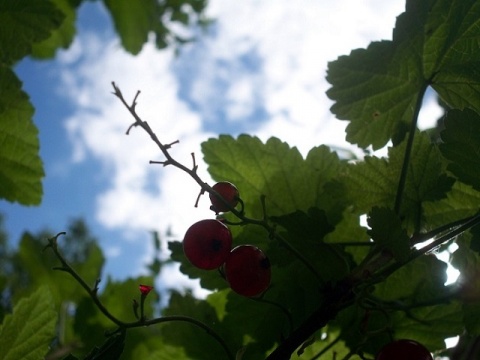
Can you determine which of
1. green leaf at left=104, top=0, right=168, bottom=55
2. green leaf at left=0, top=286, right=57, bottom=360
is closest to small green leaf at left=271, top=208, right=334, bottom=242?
green leaf at left=0, top=286, right=57, bottom=360

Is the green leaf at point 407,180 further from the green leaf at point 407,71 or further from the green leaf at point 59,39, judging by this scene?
the green leaf at point 59,39

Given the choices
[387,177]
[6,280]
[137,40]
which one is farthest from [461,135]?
[137,40]

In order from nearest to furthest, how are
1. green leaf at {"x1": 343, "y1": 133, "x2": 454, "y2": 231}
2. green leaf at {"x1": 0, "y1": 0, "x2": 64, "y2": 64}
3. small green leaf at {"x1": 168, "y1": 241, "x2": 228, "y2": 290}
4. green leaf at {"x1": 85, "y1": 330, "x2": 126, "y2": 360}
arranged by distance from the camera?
green leaf at {"x1": 85, "y1": 330, "x2": 126, "y2": 360}, green leaf at {"x1": 343, "y1": 133, "x2": 454, "y2": 231}, small green leaf at {"x1": 168, "y1": 241, "x2": 228, "y2": 290}, green leaf at {"x1": 0, "y1": 0, "x2": 64, "y2": 64}

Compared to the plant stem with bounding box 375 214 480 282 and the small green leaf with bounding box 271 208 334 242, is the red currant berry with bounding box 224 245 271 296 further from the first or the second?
the plant stem with bounding box 375 214 480 282

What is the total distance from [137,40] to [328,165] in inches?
55.9

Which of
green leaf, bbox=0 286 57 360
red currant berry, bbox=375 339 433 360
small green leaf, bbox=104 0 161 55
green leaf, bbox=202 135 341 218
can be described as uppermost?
small green leaf, bbox=104 0 161 55

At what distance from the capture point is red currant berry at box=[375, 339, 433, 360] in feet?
2.78

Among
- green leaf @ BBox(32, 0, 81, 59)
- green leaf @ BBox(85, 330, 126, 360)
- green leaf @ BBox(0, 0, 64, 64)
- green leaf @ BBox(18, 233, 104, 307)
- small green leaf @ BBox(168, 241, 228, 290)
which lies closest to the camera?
green leaf @ BBox(85, 330, 126, 360)

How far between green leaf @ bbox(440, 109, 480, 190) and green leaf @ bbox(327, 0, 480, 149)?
6.7 inches

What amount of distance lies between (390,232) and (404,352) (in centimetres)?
17

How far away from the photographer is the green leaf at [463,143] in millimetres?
851

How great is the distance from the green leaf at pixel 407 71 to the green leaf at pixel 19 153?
706 millimetres

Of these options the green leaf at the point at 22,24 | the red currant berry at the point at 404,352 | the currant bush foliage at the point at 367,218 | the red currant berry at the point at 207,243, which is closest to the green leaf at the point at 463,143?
the currant bush foliage at the point at 367,218

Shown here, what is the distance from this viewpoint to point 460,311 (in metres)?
1.05
